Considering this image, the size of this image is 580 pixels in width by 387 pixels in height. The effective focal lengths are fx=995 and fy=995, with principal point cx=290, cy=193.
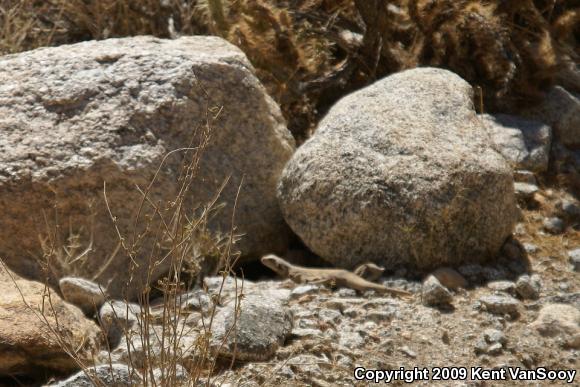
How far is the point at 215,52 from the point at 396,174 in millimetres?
1361

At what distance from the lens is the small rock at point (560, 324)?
4.66m

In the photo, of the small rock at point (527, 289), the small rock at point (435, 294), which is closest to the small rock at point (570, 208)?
the small rock at point (527, 289)

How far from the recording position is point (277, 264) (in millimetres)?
5332

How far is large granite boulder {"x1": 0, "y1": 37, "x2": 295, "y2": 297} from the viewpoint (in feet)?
17.1

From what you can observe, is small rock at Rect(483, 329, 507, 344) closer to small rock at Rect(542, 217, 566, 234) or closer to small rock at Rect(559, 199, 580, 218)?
small rock at Rect(542, 217, 566, 234)

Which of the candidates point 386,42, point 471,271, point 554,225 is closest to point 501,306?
point 471,271

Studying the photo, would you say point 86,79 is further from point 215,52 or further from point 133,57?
point 215,52

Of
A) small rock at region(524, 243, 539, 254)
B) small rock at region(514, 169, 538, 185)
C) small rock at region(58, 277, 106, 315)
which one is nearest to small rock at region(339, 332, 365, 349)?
small rock at region(58, 277, 106, 315)

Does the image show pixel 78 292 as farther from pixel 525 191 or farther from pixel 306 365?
pixel 525 191

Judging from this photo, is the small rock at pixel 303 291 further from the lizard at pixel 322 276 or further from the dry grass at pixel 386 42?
the dry grass at pixel 386 42

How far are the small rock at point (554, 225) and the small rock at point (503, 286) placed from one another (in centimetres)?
93

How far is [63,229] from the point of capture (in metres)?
5.27

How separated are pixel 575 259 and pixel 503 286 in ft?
2.18

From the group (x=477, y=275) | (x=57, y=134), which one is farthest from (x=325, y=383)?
(x=57, y=134)
